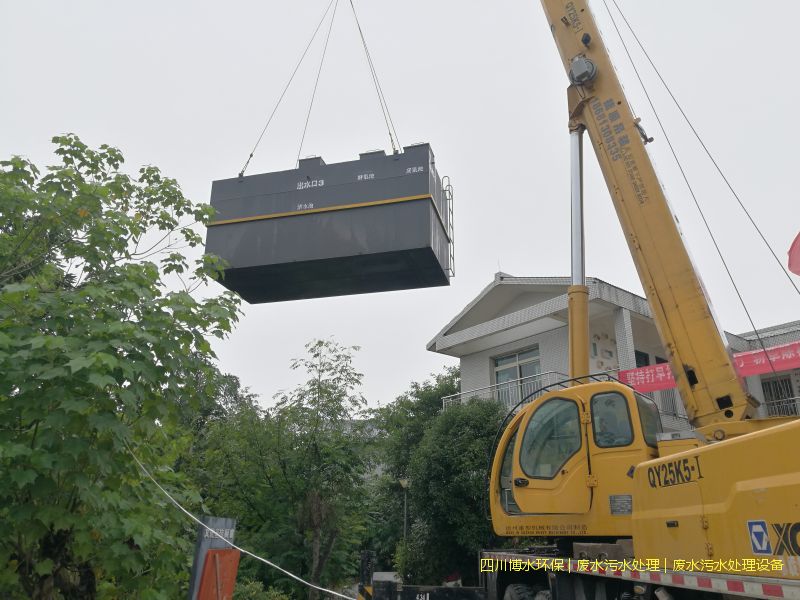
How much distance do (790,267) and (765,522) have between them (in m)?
2.90

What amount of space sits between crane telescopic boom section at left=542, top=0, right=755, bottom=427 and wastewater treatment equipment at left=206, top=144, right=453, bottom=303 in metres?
2.16

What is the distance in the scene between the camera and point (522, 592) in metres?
6.69

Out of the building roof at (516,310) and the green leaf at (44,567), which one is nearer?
the green leaf at (44,567)

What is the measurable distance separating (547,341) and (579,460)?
453 inches

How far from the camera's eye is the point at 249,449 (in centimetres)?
1405

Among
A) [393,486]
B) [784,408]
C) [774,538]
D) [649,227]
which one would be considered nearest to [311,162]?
[649,227]

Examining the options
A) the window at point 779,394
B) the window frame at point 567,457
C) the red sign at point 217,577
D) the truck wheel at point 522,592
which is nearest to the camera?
the red sign at point 217,577

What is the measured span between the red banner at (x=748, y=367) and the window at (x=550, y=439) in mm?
Result: 4980

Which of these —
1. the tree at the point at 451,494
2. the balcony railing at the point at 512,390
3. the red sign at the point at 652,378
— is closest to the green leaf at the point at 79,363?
the tree at the point at 451,494

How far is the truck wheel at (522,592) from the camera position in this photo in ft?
21.7

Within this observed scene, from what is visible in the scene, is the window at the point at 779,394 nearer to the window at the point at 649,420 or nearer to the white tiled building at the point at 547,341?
the white tiled building at the point at 547,341

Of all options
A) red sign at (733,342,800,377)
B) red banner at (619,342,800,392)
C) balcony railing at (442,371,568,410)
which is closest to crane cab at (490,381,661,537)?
red banner at (619,342,800,392)

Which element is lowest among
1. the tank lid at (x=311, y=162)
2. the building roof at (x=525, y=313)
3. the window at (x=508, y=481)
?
the window at (x=508, y=481)

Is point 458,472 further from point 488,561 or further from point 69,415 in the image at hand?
point 69,415
